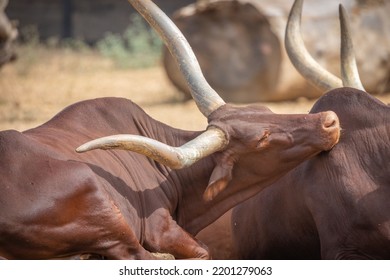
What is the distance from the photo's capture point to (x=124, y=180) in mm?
4812

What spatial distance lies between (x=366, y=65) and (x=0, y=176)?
7280mm

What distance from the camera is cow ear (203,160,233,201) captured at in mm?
4863

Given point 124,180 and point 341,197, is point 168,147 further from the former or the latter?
point 341,197

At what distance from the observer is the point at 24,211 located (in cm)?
422

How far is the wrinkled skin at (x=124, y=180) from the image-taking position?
4285 millimetres

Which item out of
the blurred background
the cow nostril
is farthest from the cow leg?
the blurred background

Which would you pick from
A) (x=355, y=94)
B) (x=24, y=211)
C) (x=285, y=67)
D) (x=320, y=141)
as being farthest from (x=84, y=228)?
(x=285, y=67)

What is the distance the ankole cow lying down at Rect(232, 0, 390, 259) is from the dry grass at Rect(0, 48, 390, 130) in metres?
3.96

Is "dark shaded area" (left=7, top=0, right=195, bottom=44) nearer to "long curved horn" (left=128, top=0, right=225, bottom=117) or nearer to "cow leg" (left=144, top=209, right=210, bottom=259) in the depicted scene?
"long curved horn" (left=128, top=0, right=225, bottom=117)

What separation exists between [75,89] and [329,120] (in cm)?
811

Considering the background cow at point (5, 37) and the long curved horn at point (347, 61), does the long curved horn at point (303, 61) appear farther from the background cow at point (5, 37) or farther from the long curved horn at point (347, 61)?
the background cow at point (5, 37)

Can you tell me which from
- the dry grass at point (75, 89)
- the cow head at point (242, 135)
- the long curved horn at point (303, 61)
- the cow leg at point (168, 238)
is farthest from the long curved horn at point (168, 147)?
the dry grass at point (75, 89)

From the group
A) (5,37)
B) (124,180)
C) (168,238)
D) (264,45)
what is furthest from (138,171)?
(264,45)
